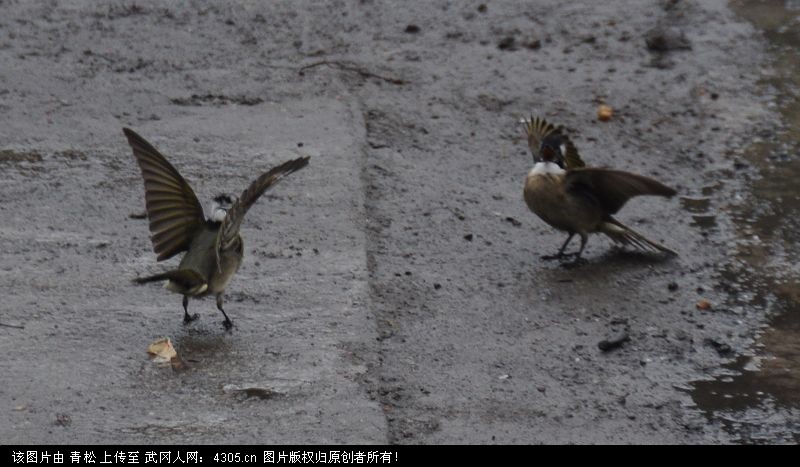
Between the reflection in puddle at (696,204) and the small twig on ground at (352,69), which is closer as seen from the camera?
the reflection in puddle at (696,204)

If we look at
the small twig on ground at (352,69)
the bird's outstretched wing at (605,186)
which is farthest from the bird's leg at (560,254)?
the small twig on ground at (352,69)

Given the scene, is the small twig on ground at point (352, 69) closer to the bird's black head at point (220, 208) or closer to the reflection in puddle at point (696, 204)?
the reflection in puddle at point (696, 204)

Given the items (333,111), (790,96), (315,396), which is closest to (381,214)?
(333,111)

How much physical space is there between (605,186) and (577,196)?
0.16 meters

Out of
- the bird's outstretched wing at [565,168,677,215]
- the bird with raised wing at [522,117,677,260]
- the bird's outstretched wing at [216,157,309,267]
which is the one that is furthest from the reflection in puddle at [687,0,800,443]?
the bird's outstretched wing at [216,157,309,267]

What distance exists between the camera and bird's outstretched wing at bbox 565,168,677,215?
703cm

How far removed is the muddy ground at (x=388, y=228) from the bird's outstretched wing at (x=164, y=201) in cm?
37

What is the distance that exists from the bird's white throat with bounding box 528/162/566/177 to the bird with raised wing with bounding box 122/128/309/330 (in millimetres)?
1826

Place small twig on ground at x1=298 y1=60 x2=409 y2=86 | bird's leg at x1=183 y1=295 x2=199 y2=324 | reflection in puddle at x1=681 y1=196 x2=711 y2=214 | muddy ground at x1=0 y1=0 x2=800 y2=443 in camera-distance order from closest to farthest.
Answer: muddy ground at x1=0 y1=0 x2=800 y2=443
bird's leg at x1=183 y1=295 x2=199 y2=324
reflection in puddle at x1=681 y1=196 x2=711 y2=214
small twig on ground at x1=298 y1=60 x2=409 y2=86

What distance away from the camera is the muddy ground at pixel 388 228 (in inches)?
220

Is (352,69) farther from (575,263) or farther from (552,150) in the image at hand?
(575,263)

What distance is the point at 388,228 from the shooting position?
7.36 metres

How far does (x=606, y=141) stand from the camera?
8.69 metres

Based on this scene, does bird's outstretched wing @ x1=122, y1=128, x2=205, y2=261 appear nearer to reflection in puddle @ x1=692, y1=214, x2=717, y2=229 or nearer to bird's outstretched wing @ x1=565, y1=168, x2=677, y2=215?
bird's outstretched wing @ x1=565, y1=168, x2=677, y2=215
